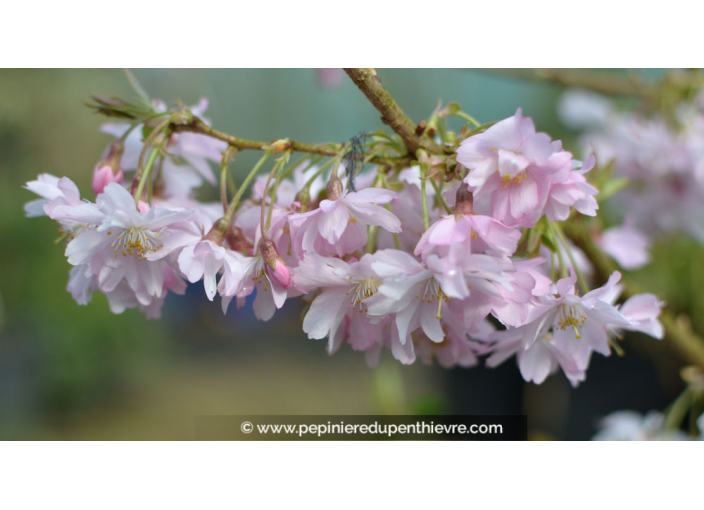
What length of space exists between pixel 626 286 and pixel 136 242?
24.3 inches

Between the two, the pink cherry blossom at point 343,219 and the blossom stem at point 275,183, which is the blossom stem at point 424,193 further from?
the blossom stem at point 275,183

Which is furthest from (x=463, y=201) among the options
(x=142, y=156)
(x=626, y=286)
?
(x=626, y=286)

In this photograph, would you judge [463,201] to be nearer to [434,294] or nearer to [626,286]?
[434,294]

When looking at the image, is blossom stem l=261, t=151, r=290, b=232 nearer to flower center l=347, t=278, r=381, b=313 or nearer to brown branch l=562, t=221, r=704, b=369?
flower center l=347, t=278, r=381, b=313

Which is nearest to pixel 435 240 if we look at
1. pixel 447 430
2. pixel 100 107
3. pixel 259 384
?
pixel 100 107

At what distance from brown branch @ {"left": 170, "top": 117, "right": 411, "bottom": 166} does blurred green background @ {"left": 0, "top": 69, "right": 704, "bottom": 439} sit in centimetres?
9

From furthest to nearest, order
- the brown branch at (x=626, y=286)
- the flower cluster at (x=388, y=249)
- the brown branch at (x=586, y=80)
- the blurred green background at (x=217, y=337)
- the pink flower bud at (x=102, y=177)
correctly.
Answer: the blurred green background at (x=217, y=337) → the brown branch at (x=586, y=80) → the brown branch at (x=626, y=286) → the pink flower bud at (x=102, y=177) → the flower cluster at (x=388, y=249)

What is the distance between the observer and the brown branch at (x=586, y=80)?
0.96 meters

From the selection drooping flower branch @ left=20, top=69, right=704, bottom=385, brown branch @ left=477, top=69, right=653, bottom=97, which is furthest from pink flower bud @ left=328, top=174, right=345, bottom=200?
brown branch @ left=477, top=69, right=653, bottom=97

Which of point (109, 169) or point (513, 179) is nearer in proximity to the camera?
point (513, 179)

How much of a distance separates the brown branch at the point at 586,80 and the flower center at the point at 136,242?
585 millimetres

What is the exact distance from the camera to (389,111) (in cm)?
52

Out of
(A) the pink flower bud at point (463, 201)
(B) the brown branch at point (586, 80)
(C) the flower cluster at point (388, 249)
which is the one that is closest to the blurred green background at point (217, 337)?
(B) the brown branch at point (586, 80)

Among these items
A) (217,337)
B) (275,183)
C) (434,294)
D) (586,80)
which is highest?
(217,337)
